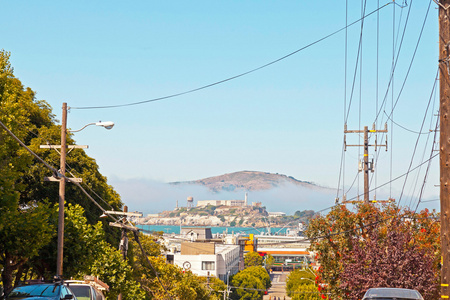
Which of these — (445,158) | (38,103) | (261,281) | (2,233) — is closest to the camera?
(445,158)

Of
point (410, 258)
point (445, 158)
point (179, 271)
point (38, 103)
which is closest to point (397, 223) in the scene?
point (410, 258)

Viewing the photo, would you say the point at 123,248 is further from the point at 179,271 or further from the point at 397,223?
the point at 179,271

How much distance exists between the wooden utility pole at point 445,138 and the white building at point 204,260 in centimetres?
11342

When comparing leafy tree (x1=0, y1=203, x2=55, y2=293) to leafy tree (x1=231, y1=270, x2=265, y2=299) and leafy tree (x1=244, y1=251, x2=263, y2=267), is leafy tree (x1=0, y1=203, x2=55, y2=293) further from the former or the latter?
leafy tree (x1=244, y1=251, x2=263, y2=267)

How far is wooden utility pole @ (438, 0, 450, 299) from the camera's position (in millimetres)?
16672

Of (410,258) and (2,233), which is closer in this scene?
(2,233)

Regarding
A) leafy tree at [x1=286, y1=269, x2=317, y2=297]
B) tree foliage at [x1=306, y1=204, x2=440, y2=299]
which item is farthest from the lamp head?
leafy tree at [x1=286, y1=269, x2=317, y2=297]

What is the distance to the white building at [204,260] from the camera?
139 m

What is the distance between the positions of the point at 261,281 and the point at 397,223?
365 feet

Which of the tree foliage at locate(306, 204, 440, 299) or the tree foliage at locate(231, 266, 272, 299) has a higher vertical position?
the tree foliage at locate(306, 204, 440, 299)

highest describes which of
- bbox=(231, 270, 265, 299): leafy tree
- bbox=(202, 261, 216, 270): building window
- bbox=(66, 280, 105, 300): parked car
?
bbox=(66, 280, 105, 300): parked car

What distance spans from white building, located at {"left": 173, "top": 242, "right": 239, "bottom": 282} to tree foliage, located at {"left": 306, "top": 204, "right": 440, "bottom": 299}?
9550 centimetres

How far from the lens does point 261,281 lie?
140250 mm

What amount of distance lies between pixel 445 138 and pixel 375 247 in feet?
45.5
